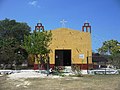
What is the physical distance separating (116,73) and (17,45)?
15573 millimetres

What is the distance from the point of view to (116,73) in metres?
24.0

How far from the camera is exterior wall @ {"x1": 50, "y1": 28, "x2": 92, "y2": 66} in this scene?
108 ft

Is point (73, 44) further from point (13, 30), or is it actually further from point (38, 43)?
point (13, 30)

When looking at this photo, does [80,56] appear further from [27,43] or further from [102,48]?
[102,48]

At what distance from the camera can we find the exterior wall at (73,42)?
32.9 m

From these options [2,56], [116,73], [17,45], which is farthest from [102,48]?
[116,73]

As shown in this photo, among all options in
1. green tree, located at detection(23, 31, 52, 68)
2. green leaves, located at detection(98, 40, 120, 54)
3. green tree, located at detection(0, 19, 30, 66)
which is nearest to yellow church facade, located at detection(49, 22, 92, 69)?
green tree, located at detection(0, 19, 30, 66)

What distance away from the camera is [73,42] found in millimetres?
33312

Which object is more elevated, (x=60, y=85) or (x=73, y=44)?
(x=73, y=44)

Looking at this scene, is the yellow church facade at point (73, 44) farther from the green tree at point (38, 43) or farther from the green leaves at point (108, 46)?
the green leaves at point (108, 46)

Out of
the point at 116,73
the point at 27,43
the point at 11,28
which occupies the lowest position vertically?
the point at 116,73

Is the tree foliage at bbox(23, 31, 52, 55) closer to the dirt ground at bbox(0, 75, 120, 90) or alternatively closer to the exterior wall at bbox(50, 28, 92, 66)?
the exterior wall at bbox(50, 28, 92, 66)

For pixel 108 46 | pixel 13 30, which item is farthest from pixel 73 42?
pixel 108 46

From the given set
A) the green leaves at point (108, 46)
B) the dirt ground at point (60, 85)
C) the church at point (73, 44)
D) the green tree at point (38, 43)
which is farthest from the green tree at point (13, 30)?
the dirt ground at point (60, 85)
